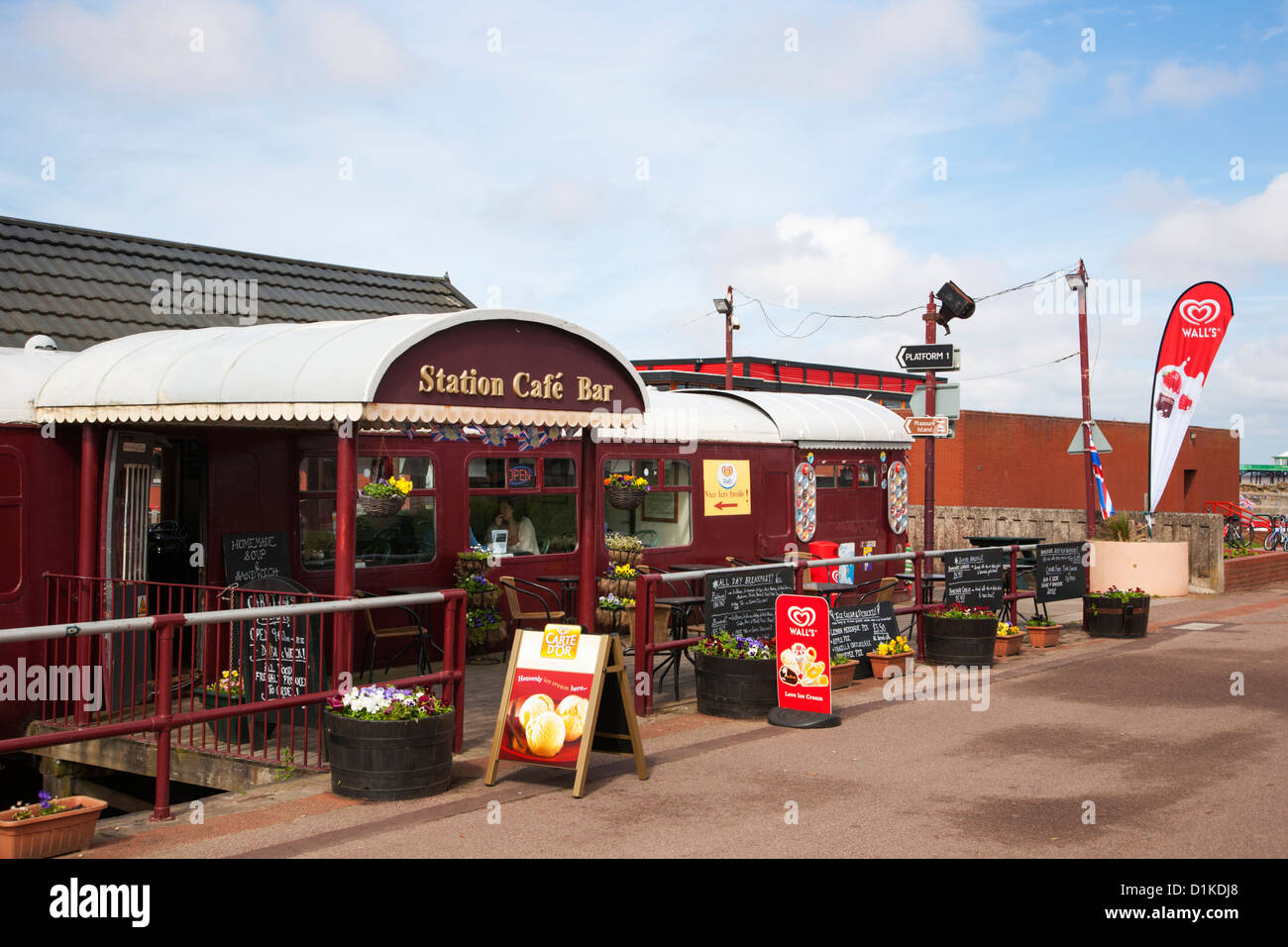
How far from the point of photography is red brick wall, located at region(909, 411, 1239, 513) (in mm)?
34219

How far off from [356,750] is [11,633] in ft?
7.00

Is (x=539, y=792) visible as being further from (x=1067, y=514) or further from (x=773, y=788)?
(x=1067, y=514)

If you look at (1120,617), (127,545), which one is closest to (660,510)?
(1120,617)

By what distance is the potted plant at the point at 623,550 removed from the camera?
13914 millimetres

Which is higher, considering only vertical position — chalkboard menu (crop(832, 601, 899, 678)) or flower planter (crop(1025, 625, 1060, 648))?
chalkboard menu (crop(832, 601, 899, 678))

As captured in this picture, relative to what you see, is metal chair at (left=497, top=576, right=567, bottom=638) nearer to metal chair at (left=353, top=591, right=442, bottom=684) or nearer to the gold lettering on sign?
metal chair at (left=353, top=591, right=442, bottom=684)

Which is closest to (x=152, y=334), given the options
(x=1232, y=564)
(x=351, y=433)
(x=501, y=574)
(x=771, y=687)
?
(x=351, y=433)

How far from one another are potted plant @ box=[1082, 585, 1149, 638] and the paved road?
166 inches

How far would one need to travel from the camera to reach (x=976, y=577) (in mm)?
13023

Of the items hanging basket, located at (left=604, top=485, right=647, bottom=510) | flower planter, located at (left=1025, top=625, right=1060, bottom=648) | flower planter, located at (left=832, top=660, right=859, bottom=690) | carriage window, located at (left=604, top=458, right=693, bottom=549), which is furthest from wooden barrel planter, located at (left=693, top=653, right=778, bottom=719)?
flower planter, located at (left=1025, top=625, right=1060, bottom=648)

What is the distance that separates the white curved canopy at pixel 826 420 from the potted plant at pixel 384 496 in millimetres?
5737

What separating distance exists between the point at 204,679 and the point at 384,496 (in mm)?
3335

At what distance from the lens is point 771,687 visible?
32.1 ft

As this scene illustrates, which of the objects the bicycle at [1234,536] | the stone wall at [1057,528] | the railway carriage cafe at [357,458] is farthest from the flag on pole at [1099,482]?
the railway carriage cafe at [357,458]
